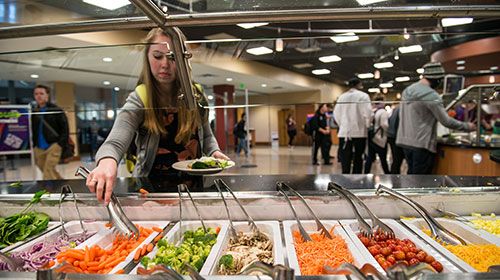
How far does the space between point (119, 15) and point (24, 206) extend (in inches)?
43.9

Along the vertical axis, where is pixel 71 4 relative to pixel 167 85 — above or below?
above

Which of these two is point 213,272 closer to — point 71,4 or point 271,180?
point 271,180

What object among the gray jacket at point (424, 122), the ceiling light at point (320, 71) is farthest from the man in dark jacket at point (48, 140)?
the gray jacket at point (424, 122)

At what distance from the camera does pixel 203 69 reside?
1507 mm

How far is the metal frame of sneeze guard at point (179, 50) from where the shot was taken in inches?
37.5

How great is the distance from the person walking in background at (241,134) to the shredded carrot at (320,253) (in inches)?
30.4

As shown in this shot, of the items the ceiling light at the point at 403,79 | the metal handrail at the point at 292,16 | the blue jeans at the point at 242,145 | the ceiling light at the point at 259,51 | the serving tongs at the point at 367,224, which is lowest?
the serving tongs at the point at 367,224

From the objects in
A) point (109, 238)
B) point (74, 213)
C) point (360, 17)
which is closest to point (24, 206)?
point (74, 213)

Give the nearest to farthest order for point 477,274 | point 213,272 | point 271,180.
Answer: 1. point 477,274
2. point 213,272
3. point 271,180

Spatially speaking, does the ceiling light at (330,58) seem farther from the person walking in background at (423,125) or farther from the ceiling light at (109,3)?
the person walking in background at (423,125)

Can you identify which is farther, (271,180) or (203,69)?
(271,180)

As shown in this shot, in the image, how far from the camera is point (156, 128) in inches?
68.5

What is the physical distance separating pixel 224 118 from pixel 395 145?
375cm

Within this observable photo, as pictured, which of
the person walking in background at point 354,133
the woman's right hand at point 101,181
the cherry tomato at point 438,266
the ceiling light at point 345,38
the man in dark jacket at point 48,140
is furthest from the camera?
the man in dark jacket at point 48,140
